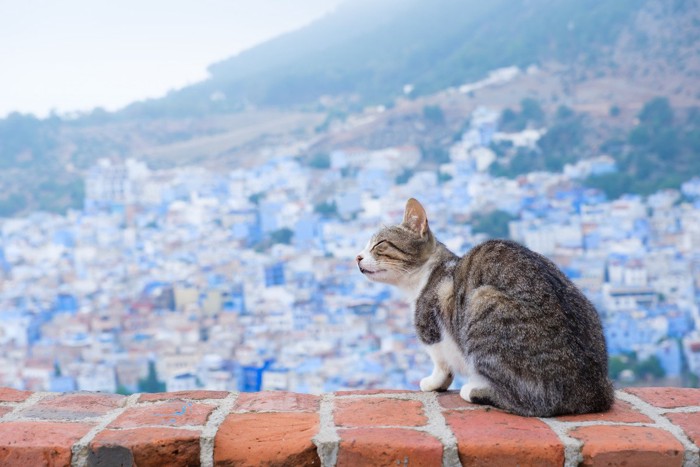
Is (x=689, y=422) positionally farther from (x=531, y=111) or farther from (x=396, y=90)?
(x=396, y=90)

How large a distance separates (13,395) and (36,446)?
0.39 m

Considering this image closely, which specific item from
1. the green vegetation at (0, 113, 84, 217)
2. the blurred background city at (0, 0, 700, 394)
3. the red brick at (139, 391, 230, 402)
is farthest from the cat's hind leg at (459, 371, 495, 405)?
the green vegetation at (0, 113, 84, 217)

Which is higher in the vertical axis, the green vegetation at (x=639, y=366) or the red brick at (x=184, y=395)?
the red brick at (x=184, y=395)

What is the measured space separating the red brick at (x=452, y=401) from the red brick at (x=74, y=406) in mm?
678

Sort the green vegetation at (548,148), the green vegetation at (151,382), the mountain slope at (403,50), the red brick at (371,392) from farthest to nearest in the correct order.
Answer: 1. the mountain slope at (403,50)
2. the green vegetation at (548,148)
3. the green vegetation at (151,382)
4. the red brick at (371,392)

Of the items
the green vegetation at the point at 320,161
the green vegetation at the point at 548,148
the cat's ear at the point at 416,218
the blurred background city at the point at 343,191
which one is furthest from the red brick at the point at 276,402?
the green vegetation at the point at 320,161

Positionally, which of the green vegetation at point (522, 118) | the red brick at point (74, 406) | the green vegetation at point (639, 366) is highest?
the green vegetation at point (522, 118)

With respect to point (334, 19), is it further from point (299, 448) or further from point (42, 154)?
point (299, 448)

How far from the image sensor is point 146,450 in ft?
4.21

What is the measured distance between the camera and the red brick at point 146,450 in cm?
128

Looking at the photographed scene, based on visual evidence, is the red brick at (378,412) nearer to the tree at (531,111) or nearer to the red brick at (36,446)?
the red brick at (36,446)

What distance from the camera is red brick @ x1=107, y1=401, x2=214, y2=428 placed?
4.60ft

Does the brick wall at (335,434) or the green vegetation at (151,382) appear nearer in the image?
the brick wall at (335,434)

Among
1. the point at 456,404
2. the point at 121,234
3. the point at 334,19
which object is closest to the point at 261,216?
the point at 121,234
